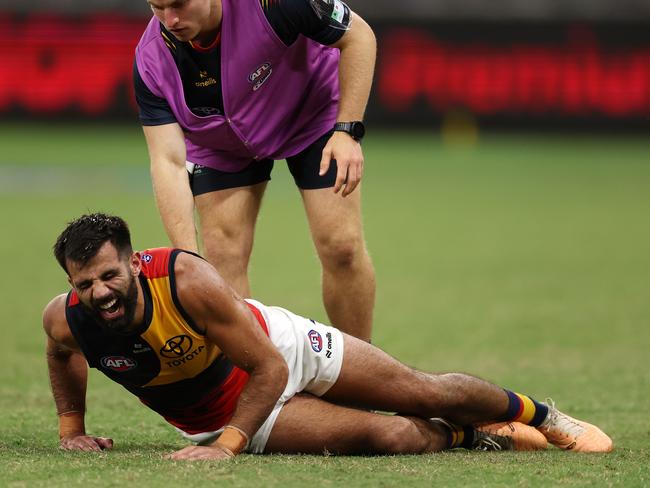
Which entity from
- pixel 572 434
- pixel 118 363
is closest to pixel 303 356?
pixel 118 363

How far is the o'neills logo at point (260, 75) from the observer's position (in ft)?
21.6

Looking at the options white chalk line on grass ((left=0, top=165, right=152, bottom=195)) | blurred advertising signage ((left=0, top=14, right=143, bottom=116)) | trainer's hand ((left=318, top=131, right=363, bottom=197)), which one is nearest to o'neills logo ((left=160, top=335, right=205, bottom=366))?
trainer's hand ((left=318, top=131, right=363, bottom=197))

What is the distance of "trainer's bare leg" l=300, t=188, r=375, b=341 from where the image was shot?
6711 millimetres

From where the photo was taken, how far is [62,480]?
4.89 meters

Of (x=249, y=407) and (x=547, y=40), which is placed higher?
(x=547, y=40)

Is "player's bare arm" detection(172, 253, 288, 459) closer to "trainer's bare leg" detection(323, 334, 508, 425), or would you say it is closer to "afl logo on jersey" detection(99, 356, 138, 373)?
"afl logo on jersey" detection(99, 356, 138, 373)

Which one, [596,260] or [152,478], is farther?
[596,260]

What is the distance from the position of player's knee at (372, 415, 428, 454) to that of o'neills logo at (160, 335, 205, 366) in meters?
0.95

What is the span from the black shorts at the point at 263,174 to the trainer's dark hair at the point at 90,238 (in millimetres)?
1750

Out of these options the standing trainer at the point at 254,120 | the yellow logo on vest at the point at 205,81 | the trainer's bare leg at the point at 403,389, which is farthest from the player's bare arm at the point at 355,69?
the trainer's bare leg at the point at 403,389

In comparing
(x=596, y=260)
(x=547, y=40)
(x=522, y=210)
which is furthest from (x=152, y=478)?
(x=547, y=40)

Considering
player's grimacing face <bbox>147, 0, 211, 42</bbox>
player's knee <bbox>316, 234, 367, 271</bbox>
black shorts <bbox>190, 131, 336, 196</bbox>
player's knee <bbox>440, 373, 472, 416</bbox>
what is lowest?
player's knee <bbox>440, 373, 472, 416</bbox>

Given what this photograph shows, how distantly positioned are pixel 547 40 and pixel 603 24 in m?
1.07

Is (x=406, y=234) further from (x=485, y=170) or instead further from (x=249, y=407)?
(x=249, y=407)
